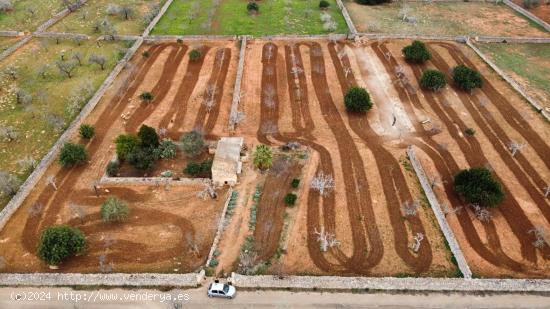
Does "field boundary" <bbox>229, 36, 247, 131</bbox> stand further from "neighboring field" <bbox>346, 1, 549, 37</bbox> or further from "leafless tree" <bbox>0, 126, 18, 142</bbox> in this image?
"leafless tree" <bbox>0, 126, 18, 142</bbox>

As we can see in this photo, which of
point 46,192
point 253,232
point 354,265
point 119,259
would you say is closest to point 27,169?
point 46,192

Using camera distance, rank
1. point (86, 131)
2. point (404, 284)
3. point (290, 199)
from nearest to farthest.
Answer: point (404, 284)
point (290, 199)
point (86, 131)

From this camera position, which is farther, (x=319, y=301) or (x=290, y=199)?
(x=290, y=199)

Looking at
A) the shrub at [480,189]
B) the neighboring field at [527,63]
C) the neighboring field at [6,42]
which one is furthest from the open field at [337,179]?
the neighboring field at [6,42]

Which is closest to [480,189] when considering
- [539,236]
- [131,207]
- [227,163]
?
[539,236]

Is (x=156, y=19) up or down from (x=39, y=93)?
up

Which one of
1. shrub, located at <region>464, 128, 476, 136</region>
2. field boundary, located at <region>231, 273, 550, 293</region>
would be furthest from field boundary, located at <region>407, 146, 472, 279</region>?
→ shrub, located at <region>464, 128, 476, 136</region>

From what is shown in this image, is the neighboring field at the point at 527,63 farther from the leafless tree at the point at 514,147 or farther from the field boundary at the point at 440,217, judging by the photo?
the field boundary at the point at 440,217

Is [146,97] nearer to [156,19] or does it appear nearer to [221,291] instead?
[156,19]
